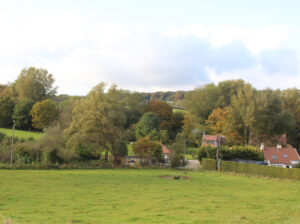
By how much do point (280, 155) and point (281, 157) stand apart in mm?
514

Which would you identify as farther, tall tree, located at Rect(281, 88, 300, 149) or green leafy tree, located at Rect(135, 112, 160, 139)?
green leafy tree, located at Rect(135, 112, 160, 139)

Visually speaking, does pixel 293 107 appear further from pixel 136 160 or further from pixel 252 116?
pixel 136 160

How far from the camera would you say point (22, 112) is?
71938 mm

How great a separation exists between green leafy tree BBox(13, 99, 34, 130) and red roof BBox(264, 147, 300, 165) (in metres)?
55.0

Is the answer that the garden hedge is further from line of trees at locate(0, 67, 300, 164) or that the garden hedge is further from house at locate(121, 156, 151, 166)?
house at locate(121, 156, 151, 166)

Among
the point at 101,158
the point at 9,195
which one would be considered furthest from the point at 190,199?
the point at 101,158

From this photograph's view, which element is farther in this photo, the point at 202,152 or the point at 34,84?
the point at 34,84

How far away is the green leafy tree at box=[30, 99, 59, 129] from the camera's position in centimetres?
6975

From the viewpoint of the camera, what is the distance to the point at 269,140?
213 ft

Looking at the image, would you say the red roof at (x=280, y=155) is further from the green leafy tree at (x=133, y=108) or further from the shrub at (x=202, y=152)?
the green leafy tree at (x=133, y=108)

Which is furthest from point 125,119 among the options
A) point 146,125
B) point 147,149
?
point 146,125

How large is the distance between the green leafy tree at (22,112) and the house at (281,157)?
54837mm

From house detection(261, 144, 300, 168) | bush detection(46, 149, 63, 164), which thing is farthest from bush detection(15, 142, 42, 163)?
house detection(261, 144, 300, 168)

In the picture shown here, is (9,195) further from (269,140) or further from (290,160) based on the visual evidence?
(269,140)
